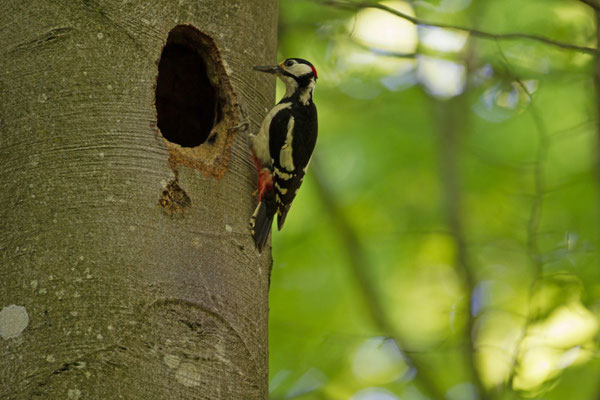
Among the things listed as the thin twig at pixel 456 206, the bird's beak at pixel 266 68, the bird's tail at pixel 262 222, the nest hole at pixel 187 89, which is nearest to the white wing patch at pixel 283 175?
the nest hole at pixel 187 89

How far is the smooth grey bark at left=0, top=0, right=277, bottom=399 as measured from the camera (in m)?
2.39

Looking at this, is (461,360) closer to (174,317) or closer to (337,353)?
(337,353)

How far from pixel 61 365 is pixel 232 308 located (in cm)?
60

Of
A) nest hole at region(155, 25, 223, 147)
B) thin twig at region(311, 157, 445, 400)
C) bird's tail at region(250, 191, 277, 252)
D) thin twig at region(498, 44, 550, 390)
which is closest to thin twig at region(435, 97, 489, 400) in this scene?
thin twig at region(498, 44, 550, 390)

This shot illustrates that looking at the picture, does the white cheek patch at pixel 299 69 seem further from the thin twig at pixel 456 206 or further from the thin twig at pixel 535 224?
the thin twig at pixel 456 206

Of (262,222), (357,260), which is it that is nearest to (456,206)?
(357,260)

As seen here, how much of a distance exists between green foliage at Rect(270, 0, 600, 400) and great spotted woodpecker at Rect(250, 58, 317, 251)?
72 centimetres

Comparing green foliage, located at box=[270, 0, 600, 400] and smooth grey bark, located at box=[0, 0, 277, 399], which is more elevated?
green foliage, located at box=[270, 0, 600, 400]

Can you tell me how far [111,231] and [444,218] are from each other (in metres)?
3.57

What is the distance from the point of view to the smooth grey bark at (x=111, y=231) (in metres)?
2.39

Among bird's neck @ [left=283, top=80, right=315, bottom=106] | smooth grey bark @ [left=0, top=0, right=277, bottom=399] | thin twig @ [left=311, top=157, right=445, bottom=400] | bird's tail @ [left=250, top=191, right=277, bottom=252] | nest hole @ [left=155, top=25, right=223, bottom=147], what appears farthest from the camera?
thin twig @ [left=311, top=157, right=445, bottom=400]

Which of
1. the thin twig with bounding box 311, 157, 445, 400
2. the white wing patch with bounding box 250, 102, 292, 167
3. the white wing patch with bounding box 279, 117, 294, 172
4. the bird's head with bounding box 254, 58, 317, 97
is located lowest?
the white wing patch with bounding box 250, 102, 292, 167

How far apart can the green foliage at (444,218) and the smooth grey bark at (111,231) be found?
2585mm

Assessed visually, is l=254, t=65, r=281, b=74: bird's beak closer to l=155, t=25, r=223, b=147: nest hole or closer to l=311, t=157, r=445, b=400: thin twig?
l=155, t=25, r=223, b=147: nest hole
